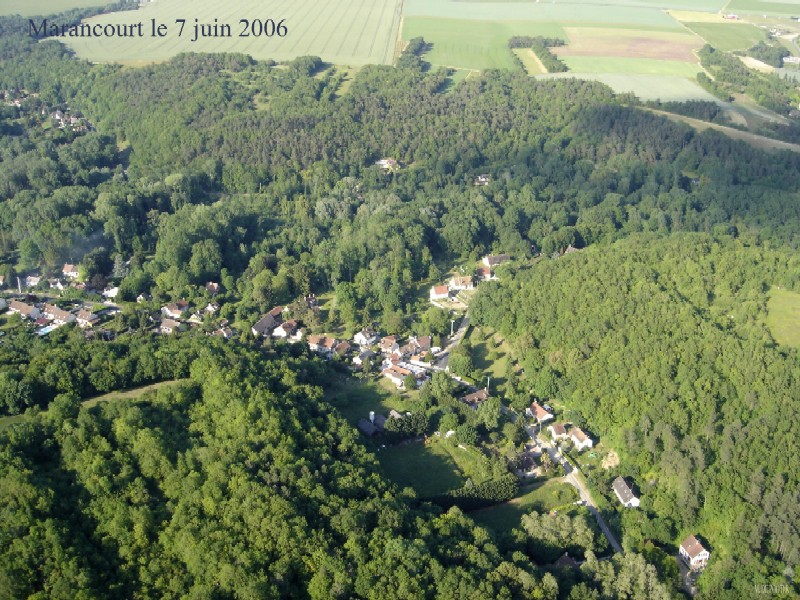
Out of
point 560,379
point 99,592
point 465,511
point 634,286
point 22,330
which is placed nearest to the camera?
point 99,592

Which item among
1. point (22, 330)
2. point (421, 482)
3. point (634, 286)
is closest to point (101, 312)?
point (22, 330)

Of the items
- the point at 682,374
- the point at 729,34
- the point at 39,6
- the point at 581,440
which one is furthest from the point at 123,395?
the point at 729,34

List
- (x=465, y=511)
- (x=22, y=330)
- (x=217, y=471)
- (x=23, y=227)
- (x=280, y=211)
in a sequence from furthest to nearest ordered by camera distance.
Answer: (x=280, y=211) → (x=23, y=227) → (x=22, y=330) → (x=465, y=511) → (x=217, y=471)

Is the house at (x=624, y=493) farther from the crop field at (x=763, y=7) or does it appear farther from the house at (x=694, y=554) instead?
the crop field at (x=763, y=7)

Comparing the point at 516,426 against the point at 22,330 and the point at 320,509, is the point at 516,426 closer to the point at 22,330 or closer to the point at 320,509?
the point at 320,509

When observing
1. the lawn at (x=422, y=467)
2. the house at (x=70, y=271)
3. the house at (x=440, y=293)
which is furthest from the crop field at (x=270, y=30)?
the lawn at (x=422, y=467)

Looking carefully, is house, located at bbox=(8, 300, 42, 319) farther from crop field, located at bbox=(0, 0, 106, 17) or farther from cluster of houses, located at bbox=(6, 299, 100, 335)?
crop field, located at bbox=(0, 0, 106, 17)

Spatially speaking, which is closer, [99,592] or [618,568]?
[99,592]
